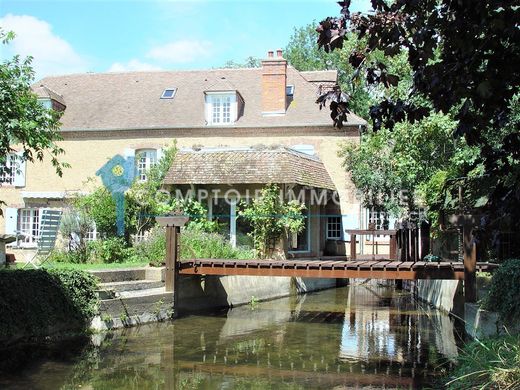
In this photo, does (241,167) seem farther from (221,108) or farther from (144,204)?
(221,108)

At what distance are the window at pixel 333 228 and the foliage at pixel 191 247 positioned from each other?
7590mm

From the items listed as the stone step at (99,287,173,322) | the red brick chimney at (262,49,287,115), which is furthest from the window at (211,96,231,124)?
the stone step at (99,287,173,322)

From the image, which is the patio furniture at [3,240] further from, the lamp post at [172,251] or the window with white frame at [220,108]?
Answer: the window with white frame at [220,108]

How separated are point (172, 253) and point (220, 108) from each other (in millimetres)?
11944

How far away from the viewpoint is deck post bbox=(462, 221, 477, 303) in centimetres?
1123

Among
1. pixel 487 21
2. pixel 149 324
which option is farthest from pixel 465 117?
pixel 149 324

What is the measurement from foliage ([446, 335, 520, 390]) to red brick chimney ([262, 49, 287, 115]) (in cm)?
1824

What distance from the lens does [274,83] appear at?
23828mm

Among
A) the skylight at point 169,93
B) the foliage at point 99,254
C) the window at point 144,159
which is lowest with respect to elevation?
the foliage at point 99,254

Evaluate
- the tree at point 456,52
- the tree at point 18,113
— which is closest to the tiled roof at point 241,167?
the tree at point 18,113

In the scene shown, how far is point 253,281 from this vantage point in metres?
16.3

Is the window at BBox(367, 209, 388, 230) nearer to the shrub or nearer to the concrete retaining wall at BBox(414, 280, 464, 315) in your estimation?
the concrete retaining wall at BBox(414, 280, 464, 315)

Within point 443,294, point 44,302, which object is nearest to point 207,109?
point 443,294

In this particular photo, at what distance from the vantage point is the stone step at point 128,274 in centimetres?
1183
